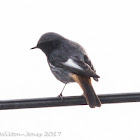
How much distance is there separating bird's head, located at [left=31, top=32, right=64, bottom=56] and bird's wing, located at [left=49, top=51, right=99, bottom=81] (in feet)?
0.97

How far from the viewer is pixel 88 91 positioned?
5293 millimetres

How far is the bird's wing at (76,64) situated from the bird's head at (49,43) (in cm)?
29

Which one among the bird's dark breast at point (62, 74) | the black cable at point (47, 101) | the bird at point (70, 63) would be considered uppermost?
the black cable at point (47, 101)

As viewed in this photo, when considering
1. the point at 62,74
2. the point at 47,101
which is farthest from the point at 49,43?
the point at 47,101

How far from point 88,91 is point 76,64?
1.54 ft

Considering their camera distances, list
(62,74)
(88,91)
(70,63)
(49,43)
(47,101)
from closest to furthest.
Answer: (47,101) → (88,91) → (70,63) → (62,74) → (49,43)

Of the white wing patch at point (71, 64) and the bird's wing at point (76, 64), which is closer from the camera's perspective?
the bird's wing at point (76, 64)

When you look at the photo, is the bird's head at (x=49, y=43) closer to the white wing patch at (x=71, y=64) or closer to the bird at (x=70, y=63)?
the bird at (x=70, y=63)

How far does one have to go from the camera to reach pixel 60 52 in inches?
244

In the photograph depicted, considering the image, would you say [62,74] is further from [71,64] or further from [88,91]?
[88,91]

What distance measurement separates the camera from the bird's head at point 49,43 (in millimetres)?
6445

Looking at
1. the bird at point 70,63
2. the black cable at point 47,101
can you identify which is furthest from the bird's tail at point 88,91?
the black cable at point 47,101

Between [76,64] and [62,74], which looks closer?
[76,64]

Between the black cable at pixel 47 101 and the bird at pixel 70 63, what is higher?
the black cable at pixel 47 101
